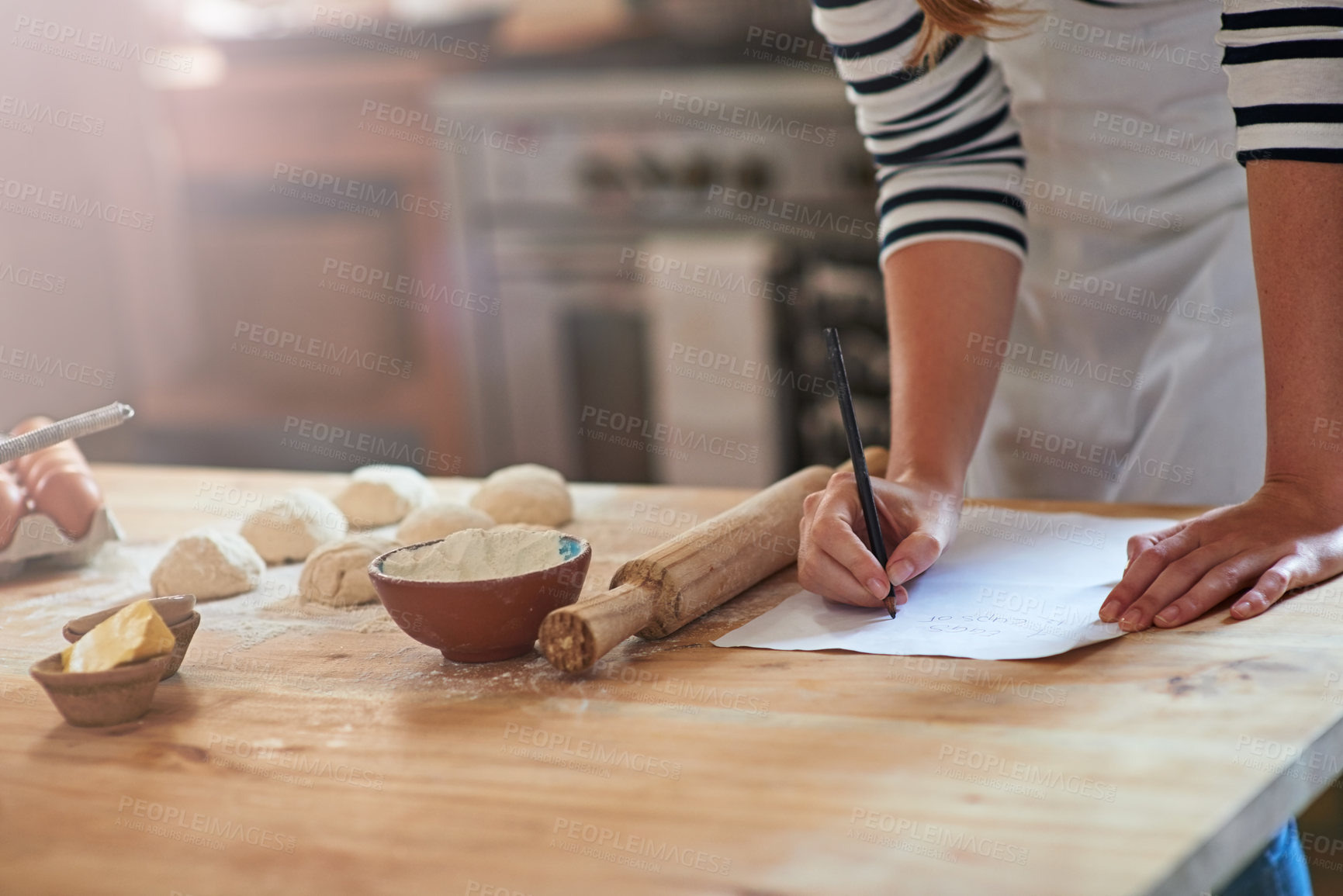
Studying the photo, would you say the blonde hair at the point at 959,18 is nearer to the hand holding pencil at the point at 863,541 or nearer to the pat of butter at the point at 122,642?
the hand holding pencil at the point at 863,541

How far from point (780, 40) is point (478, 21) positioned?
0.78m

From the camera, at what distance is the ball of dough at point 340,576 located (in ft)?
3.31

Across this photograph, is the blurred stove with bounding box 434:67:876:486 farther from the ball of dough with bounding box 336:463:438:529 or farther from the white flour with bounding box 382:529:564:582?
the white flour with bounding box 382:529:564:582

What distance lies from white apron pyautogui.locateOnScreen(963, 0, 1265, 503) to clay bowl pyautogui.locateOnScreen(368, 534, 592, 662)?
0.52 metres

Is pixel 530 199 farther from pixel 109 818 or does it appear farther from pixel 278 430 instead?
pixel 109 818

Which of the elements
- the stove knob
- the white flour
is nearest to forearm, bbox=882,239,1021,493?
the white flour

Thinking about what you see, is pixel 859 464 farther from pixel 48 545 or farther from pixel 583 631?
pixel 48 545

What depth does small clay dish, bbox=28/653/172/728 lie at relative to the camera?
0.77 meters

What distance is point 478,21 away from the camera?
2.96 meters

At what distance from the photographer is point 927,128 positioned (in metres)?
1.23

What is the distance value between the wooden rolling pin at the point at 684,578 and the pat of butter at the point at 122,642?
245 mm

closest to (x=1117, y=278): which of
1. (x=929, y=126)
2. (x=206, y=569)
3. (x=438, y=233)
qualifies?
(x=929, y=126)

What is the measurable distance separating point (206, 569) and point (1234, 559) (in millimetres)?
807

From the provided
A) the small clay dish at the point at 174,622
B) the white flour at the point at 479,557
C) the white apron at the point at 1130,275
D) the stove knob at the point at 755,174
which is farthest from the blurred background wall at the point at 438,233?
the small clay dish at the point at 174,622
